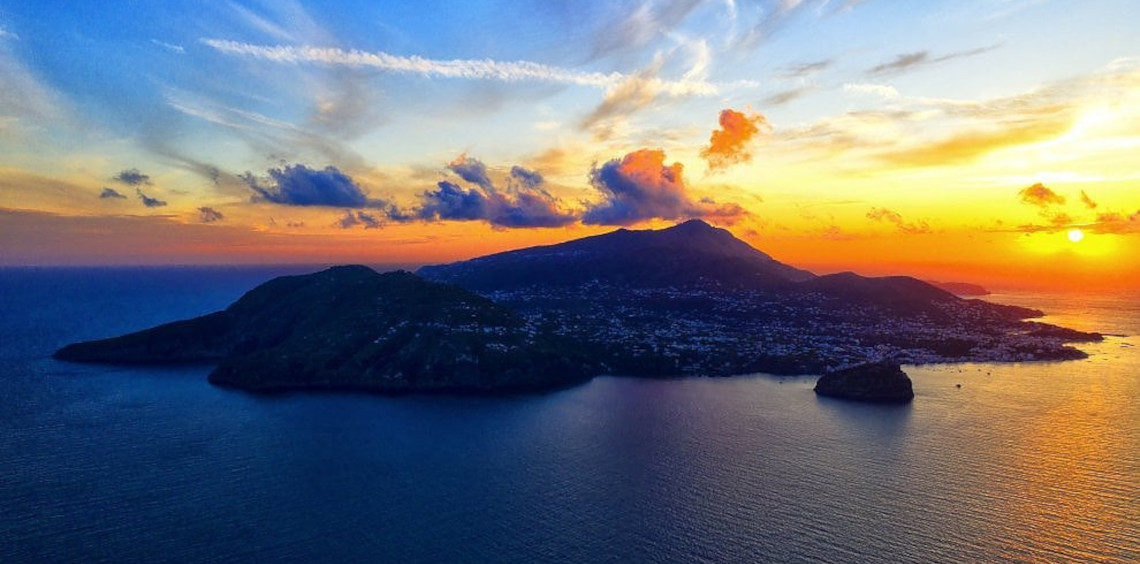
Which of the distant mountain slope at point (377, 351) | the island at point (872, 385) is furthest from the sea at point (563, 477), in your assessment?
the distant mountain slope at point (377, 351)

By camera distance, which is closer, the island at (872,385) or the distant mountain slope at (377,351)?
the island at (872,385)

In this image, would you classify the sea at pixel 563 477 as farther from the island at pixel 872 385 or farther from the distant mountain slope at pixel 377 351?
the distant mountain slope at pixel 377 351

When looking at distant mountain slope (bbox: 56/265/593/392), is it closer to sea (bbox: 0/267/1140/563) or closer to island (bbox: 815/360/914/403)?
sea (bbox: 0/267/1140/563)

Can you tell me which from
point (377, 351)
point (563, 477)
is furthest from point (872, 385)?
point (377, 351)

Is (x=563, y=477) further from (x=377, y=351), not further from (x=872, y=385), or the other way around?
(x=377, y=351)

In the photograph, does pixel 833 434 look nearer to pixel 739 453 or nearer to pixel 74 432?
pixel 739 453
